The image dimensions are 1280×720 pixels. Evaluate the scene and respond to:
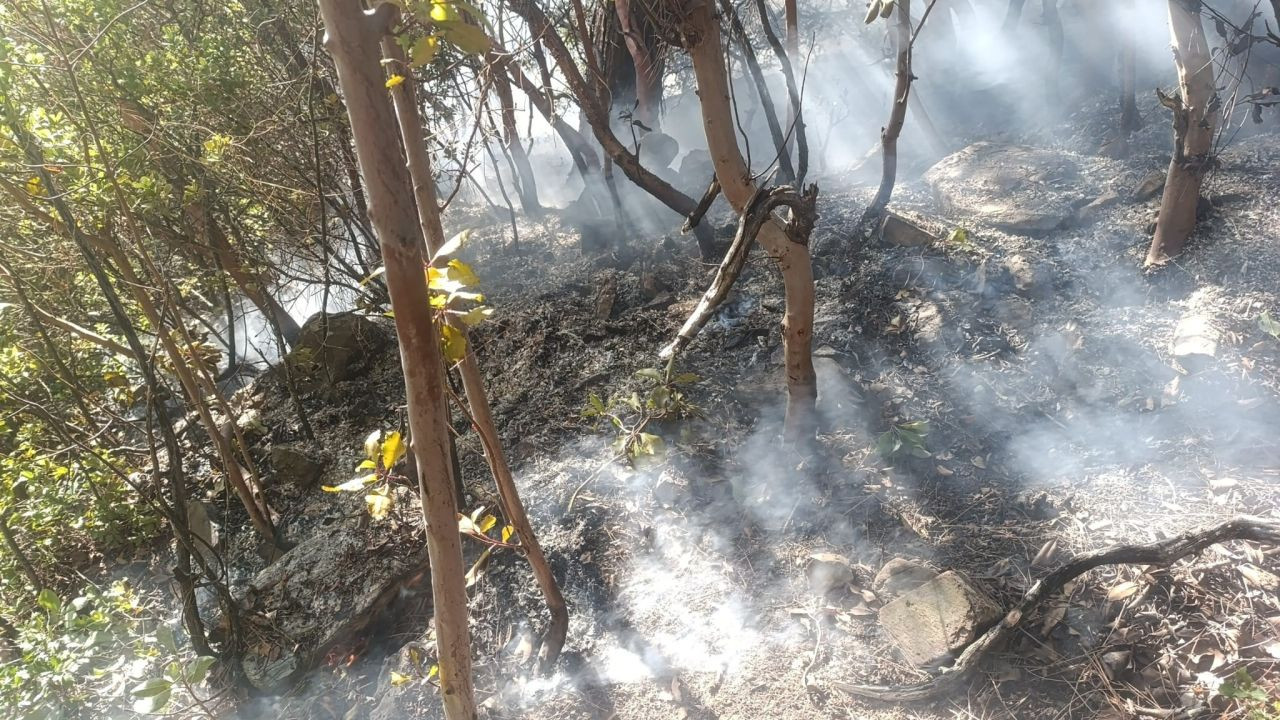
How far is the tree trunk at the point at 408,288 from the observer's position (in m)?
0.94

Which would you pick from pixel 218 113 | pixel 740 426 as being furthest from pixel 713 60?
pixel 218 113

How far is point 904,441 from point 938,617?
991 mm

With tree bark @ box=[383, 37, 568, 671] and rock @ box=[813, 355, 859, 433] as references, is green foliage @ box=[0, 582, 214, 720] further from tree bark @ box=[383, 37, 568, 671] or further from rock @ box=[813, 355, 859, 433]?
rock @ box=[813, 355, 859, 433]

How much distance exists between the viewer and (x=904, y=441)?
3.00m

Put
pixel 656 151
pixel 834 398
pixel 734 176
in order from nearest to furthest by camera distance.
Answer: pixel 734 176, pixel 834 398, pixel 656 151

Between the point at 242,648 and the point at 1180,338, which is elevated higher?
the point at 1180,338

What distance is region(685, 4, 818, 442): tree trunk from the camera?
2.63 meters

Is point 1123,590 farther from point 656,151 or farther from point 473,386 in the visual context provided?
point 656,151

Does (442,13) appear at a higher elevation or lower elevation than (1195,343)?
higher

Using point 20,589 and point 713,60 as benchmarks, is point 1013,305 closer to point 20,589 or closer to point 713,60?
point 713,60

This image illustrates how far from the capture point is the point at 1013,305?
12.7 feet

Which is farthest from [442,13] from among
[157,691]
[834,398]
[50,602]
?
[834,398]

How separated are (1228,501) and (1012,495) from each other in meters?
0.74

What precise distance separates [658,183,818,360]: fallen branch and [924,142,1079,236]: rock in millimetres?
2946
